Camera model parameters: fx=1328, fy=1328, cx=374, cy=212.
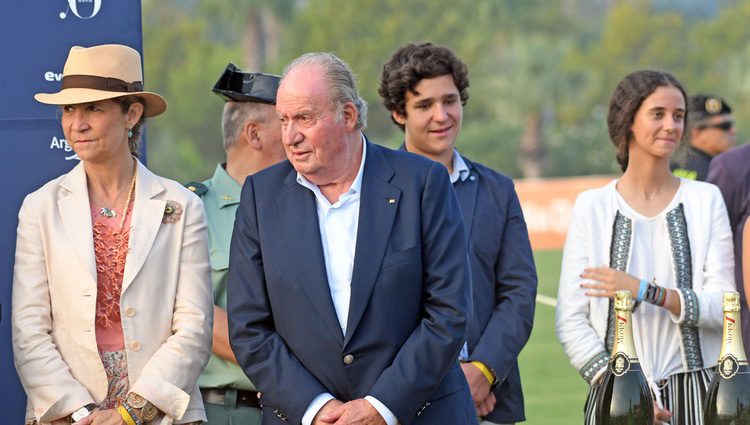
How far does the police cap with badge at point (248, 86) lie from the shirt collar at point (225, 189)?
0.29 metres

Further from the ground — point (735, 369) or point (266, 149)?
point (266, 149)

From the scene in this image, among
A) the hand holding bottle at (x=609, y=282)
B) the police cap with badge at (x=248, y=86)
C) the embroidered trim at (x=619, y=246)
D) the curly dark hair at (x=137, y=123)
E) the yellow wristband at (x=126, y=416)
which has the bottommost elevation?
the yellow wristband at (x=126, y=416)

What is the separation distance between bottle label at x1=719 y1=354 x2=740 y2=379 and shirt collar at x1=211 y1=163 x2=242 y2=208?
193 cm

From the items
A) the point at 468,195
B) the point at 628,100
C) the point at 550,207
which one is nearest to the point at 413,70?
the point at 468,195

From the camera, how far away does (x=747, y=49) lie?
1831 inches

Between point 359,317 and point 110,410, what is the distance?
2.61 feet

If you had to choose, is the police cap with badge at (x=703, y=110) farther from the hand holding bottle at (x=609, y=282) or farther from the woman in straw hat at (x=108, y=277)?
the woman in straw hat at (x=108, y=277)

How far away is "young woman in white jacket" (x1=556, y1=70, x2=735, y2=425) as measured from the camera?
15.2 feet

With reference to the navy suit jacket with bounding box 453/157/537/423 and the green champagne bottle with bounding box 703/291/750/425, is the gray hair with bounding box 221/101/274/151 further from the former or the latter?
the green champagne bottle with bounding box 703/291/750/425

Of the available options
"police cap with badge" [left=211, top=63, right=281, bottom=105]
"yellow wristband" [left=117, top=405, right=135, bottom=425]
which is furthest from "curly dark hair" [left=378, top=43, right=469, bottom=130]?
"yellow wristband" [left=117, top=405, right=135, bottom=425]

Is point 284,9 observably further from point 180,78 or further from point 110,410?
point 110,410

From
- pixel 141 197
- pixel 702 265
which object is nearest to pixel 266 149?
pixel 141 197

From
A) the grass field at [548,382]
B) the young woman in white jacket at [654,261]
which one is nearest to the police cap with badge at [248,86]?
the young woman in white jacket at [654,261]

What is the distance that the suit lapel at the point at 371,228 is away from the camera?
3.76 metres
